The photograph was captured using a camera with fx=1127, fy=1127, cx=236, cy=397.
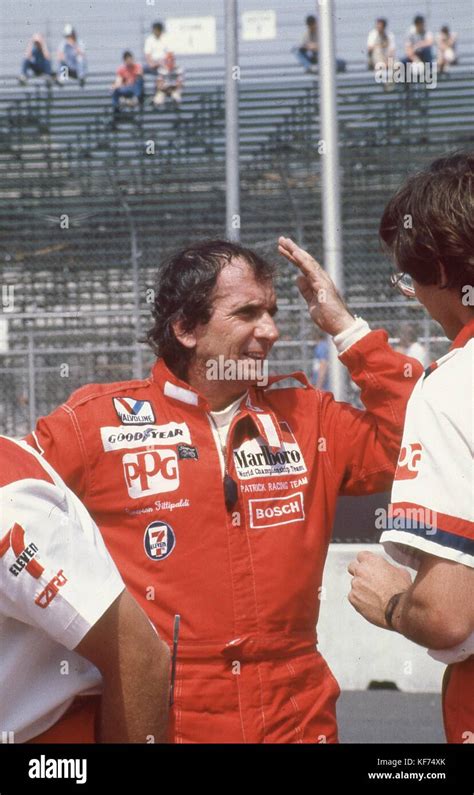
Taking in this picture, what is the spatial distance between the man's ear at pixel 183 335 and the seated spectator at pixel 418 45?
1152cm

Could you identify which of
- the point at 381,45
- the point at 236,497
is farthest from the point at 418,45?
the point at 236,497

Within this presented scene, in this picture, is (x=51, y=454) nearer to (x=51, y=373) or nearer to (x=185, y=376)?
(x=185, y=376)

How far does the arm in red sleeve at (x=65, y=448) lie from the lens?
2.64 m

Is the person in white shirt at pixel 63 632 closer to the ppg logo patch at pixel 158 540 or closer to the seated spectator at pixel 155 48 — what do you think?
the ppg logo patch at pixel 158 540

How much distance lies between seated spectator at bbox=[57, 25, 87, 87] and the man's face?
1144 cm

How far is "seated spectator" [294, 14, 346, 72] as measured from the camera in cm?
1394

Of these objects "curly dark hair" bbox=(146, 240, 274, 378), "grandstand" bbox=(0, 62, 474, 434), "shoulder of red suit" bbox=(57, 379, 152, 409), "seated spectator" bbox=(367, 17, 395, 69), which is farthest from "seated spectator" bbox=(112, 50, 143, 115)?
"shoulder of red suit" bbox=(57, 379, 152, 409)

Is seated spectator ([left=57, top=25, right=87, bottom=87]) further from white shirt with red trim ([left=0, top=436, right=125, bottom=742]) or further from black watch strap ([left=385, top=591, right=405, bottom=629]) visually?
white shirt with red trim ([left=0, top=436, right=125, bottom=742])

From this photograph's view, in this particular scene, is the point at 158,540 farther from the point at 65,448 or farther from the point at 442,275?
the point at 442,275

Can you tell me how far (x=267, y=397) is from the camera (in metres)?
2.89

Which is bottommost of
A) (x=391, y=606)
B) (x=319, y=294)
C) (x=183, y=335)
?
(x=391, y=606)

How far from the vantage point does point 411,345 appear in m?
10.9

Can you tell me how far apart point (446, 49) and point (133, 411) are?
13376mm

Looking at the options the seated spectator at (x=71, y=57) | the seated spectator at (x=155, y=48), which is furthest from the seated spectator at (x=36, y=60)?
the seated spectator at (x=155, y=48)
